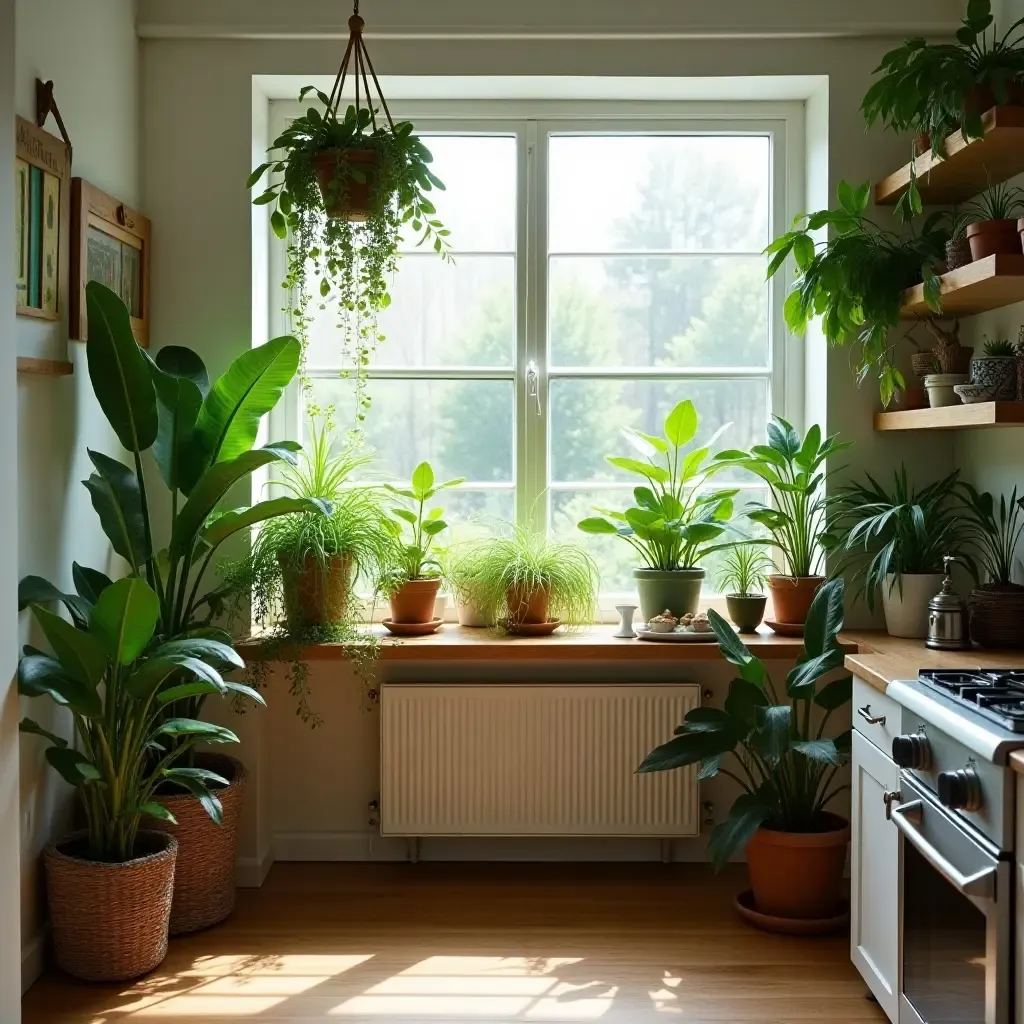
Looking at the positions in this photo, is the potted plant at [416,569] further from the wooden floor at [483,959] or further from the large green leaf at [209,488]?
the wooden floor at [483,959]

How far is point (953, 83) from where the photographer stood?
9.91 feet

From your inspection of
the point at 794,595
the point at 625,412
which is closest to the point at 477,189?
the point at 625,412

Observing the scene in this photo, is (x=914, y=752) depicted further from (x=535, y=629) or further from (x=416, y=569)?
(x=416, y=569)

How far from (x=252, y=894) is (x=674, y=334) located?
232 centimetres

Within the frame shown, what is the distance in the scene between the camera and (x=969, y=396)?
3.17m

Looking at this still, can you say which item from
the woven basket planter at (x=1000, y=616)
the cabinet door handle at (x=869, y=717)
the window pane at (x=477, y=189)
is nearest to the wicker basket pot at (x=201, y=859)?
the cabinet door handle at (x=869, y=717)

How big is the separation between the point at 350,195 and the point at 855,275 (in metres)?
1.48

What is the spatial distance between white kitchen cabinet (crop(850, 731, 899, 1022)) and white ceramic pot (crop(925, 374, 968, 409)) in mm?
1024

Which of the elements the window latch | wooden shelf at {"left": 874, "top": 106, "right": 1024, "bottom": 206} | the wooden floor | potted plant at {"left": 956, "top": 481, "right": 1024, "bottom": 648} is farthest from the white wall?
potted plant at {"left": 956, "top": 481, "right": 1024, "bottom": 648}

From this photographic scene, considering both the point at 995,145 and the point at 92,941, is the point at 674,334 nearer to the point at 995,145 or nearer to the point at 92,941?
the point at 995,145

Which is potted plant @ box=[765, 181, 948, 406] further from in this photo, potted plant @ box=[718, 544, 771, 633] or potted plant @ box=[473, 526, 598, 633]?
potted plant @ box=[473, 526, 598, 633]

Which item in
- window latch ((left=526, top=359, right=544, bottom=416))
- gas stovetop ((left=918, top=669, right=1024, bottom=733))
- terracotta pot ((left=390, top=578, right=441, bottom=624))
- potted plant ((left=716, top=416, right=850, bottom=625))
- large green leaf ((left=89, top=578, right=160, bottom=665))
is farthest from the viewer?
window latch ((left=526, top=359, right=544, bottom=416))

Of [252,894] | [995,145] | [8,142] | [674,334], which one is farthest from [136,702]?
[995,145]

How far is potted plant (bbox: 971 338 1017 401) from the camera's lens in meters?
3.07
